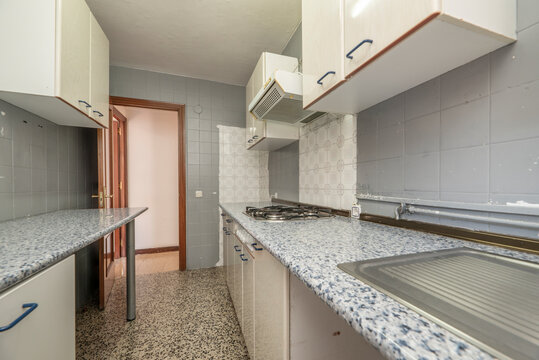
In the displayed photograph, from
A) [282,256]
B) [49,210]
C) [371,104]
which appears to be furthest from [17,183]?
[371,104]

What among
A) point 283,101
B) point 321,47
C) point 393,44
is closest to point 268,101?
point 283,101

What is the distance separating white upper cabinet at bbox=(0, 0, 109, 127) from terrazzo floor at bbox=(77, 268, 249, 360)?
1.52 m

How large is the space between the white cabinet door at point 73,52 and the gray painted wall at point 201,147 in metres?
1.20

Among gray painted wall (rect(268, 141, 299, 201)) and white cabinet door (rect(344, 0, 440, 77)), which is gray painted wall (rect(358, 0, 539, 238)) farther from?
gray painted wall (rect(268, 141, 299, 201))

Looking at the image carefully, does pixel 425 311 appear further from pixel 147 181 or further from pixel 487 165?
pixel 147 181

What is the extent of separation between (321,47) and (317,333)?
3.71ft

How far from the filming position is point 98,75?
159cm

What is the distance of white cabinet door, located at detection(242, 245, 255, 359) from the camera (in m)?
1.11

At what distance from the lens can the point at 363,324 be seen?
34 cm

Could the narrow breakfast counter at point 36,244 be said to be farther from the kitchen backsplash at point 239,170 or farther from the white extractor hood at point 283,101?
the kitchen backsplash at point 239,170

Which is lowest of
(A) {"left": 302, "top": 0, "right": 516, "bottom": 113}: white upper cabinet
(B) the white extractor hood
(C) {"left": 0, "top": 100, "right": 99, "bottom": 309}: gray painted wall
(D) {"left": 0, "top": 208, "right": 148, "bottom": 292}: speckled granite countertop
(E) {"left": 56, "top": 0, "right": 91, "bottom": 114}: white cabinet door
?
(D) {"left": 0, "top": 208, "right": 148, "bottom": 292}: speckled granite countertop

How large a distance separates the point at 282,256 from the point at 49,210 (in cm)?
188

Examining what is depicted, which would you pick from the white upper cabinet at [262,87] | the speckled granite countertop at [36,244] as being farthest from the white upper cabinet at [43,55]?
the white upper cabinet at [262,87]

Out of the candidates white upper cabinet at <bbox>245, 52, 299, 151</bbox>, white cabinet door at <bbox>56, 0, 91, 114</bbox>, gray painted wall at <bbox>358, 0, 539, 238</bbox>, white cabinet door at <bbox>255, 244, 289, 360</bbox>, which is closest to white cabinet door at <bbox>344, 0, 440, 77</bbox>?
gray painted wall at <bbox>358, 0, 539, 238</bbox>
